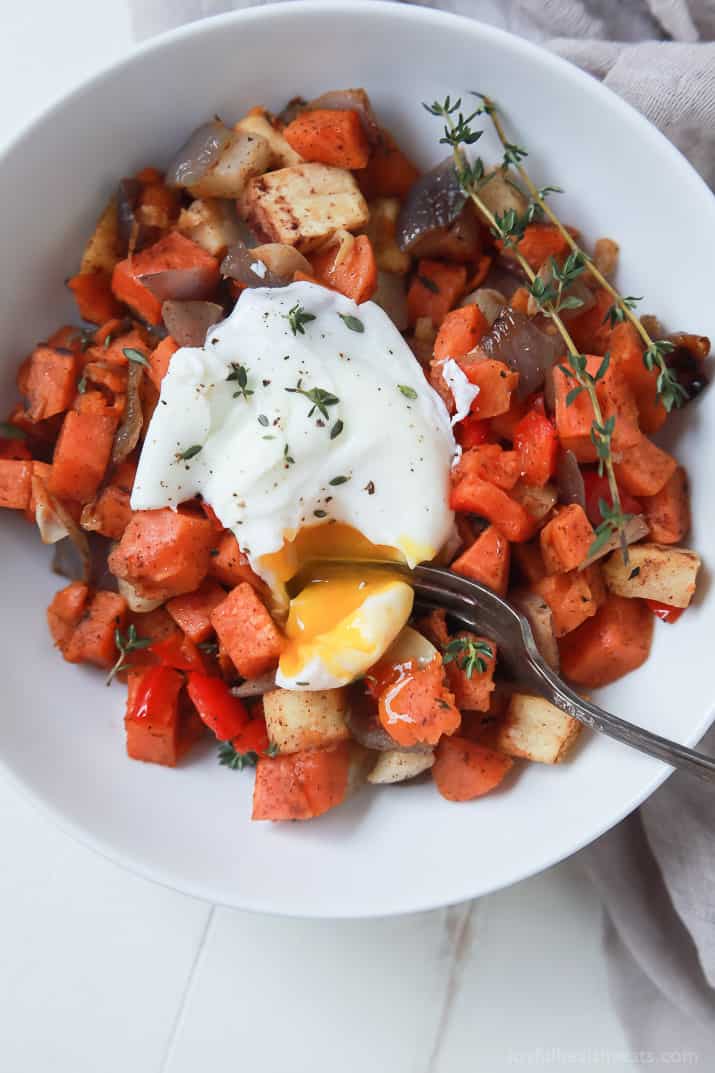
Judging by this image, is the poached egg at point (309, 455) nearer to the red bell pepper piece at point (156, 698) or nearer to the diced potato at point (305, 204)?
the diced potato at point (305, 204)

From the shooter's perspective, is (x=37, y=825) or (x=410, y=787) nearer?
(x=410, y=787)

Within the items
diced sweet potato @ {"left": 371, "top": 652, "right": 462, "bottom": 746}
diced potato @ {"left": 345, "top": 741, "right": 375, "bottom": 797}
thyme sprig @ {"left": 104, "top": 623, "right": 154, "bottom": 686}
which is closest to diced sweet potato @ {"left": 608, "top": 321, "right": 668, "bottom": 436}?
diced sweet potato @ {"left": 371, "top": 652, "right": 462, "bottom": 746}

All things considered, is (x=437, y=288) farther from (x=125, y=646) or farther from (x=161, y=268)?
(x=125, y=646)

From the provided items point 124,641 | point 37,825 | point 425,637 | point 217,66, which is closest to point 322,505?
point 425,637

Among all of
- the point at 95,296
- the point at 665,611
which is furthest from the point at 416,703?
the point at 95,296

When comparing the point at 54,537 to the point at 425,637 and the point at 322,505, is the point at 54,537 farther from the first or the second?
the point at 425,637

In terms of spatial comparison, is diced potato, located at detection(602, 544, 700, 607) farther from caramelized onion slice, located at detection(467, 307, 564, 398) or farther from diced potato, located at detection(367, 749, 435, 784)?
diced potato, located at detection(367, 749, 435, 784)
